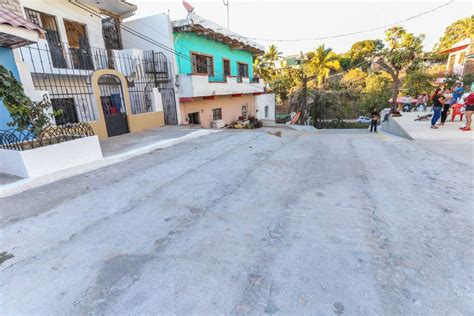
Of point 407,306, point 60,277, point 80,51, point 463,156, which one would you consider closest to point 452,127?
point 463,156

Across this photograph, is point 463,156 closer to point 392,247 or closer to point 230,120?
point 392,247

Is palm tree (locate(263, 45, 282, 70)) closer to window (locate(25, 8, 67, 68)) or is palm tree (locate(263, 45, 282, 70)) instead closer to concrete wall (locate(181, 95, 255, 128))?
concrete wall (locate(181, 95, 255, 128))

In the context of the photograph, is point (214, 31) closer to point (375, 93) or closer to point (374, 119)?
point (374, 119)

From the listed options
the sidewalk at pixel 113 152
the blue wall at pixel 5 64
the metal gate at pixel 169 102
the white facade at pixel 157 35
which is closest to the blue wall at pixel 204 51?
the white facade at pixel 157 35

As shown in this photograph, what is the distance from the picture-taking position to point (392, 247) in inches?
91.1

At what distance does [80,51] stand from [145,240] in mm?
10311

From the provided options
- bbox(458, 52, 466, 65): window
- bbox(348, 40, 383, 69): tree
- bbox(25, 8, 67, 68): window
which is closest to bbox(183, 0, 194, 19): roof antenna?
bbox(25, 8, 67, 68): window

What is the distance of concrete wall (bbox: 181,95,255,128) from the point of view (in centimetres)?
1221

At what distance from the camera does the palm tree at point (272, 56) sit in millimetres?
29327

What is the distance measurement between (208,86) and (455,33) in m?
43.8

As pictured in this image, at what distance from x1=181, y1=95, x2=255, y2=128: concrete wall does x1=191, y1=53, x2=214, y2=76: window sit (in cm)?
168

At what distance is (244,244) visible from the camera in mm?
2432

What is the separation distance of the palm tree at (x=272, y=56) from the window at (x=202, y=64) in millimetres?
18356

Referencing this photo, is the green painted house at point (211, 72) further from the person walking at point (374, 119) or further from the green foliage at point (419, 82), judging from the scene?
the green foliage at point (419, 82)
